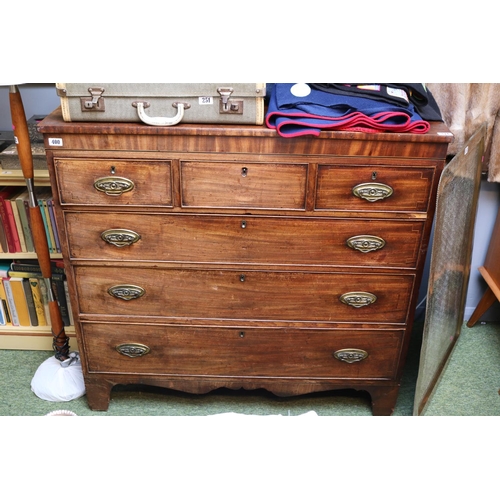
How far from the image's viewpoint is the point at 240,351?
5.75 ft

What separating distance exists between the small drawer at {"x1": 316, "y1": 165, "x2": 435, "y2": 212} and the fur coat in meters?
0.48

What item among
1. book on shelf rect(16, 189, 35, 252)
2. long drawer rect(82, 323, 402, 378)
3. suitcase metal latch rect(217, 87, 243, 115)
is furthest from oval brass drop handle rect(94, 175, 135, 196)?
book on shelf rect(16, 189, 35, 252)

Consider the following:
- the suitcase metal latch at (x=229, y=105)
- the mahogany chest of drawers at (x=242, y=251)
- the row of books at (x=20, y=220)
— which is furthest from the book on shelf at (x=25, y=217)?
the suitcase metal latch at (x=229, y=105)

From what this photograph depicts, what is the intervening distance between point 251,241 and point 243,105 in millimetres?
379

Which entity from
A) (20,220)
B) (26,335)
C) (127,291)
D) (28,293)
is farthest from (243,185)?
(26,335)

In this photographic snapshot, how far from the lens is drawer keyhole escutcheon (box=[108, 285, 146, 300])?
165 cm

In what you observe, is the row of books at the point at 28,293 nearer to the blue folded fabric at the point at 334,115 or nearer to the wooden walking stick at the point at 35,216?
the wooden walking stick at the point at 35,216

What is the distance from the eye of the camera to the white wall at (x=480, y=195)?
2.10 meters

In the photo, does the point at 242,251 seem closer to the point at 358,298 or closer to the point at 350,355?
the point at 358,298

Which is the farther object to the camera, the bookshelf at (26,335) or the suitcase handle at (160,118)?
the bookshelf at (26,335)

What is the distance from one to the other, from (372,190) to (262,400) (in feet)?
2.95

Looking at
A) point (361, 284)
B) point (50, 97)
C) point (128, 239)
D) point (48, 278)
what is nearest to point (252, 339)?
point (361, 284)

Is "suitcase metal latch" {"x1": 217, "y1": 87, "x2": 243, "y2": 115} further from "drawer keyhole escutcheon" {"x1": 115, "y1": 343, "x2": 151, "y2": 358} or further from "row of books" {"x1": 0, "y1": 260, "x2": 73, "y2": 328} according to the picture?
"row of books" {"x1": 0, "y1": 260, "x2": 73, "y2": 328}
